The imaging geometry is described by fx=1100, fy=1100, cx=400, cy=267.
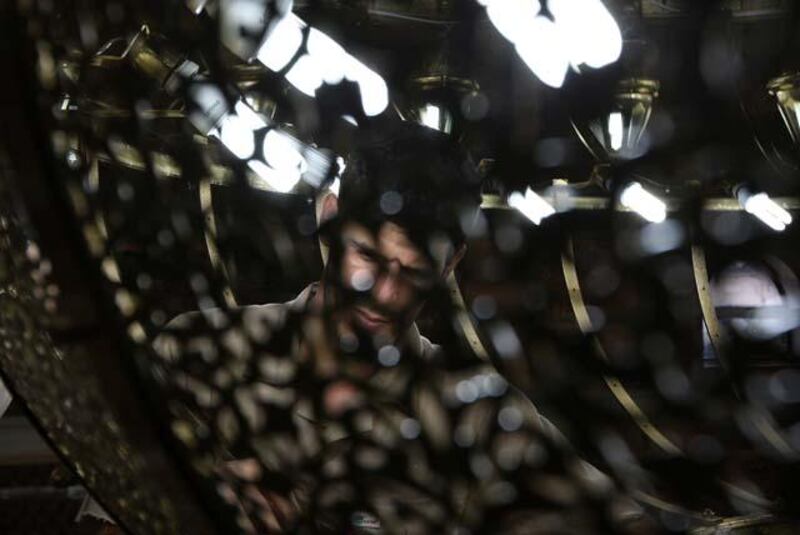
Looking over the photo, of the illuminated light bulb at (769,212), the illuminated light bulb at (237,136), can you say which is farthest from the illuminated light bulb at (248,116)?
the illuminated light bulb at (769,212)

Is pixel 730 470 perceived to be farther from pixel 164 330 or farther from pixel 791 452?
pixel 164 330

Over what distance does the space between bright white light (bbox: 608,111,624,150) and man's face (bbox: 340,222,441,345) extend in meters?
0.04

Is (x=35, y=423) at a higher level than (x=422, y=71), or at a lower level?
lower

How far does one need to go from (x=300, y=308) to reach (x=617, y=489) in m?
0.08

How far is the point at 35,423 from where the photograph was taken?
0.32m

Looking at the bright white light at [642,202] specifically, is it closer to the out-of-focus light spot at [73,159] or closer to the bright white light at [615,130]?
the bright white light at [615,130]

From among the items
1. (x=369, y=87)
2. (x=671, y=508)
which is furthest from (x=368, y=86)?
(x=671, y=508)

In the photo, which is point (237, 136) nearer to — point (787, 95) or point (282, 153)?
point (282, 153)

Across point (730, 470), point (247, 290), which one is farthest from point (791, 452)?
point (247, 290)

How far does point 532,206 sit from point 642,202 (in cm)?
2

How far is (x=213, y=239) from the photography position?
25 cm

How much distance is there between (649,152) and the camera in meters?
0.21

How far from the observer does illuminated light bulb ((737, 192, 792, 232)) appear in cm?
21

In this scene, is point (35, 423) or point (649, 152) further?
point (35, 423)
